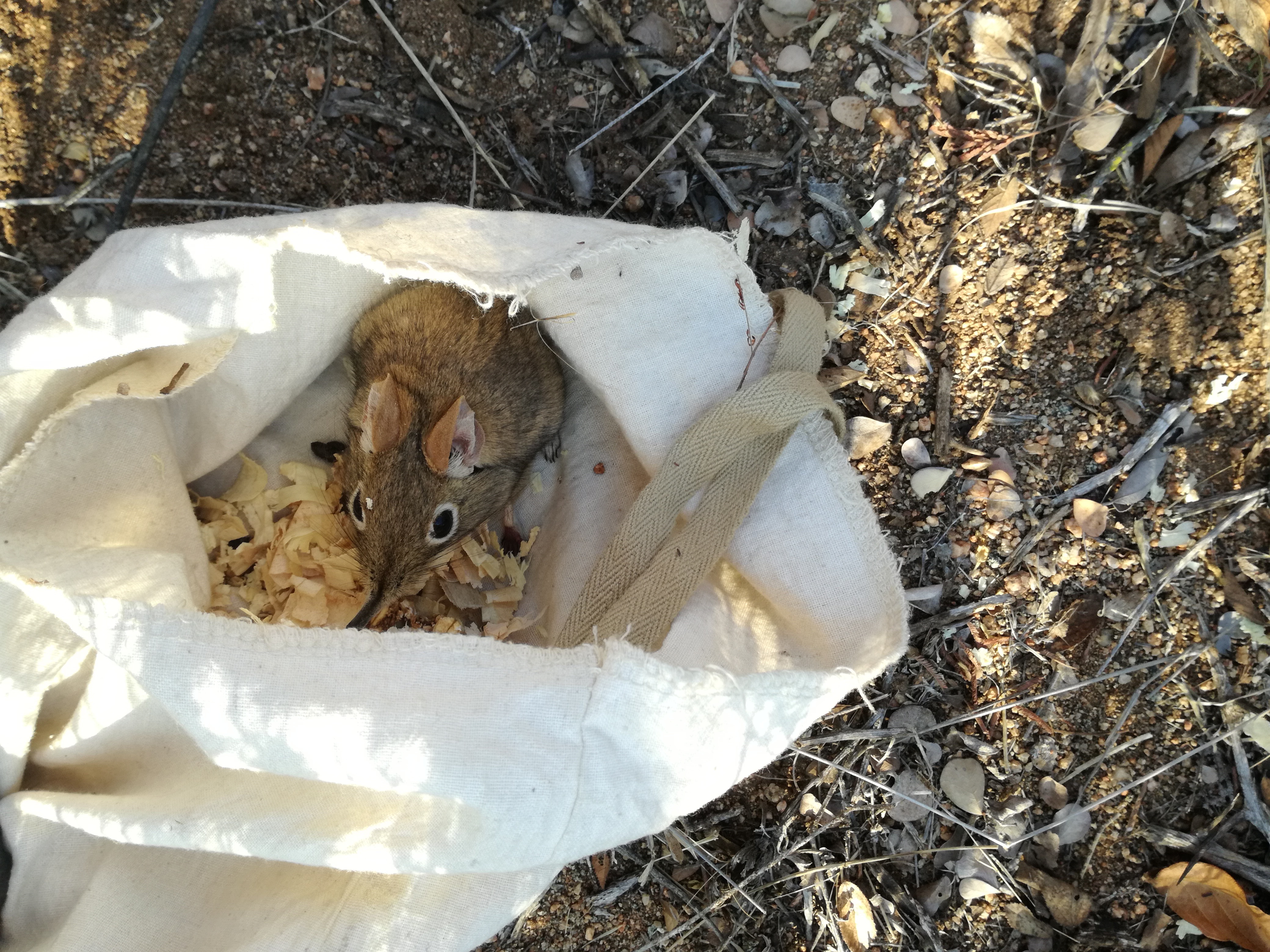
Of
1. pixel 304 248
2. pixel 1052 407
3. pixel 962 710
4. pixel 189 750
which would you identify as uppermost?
pixel 304 248

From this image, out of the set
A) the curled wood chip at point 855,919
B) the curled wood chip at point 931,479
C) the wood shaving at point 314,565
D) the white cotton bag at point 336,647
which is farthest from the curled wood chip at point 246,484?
the curled wood chip at point 855,919

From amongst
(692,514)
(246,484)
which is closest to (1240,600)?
(692,514)

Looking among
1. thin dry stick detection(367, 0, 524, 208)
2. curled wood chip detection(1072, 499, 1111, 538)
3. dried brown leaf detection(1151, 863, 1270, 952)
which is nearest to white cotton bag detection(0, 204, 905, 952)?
thin dry stick detection(367, 0, 524, 208)

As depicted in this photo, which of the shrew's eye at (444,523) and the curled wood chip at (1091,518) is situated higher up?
the shrew's eye at (444,523)

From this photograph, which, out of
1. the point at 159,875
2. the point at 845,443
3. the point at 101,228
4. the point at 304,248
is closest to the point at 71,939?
the point at 159,875

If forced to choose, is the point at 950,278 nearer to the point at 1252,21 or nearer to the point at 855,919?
the point at 1252,21

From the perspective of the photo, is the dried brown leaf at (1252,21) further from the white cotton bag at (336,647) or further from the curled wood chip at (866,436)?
the white cotton bag at (336,647)

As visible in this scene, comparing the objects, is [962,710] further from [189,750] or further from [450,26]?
[450,26]
